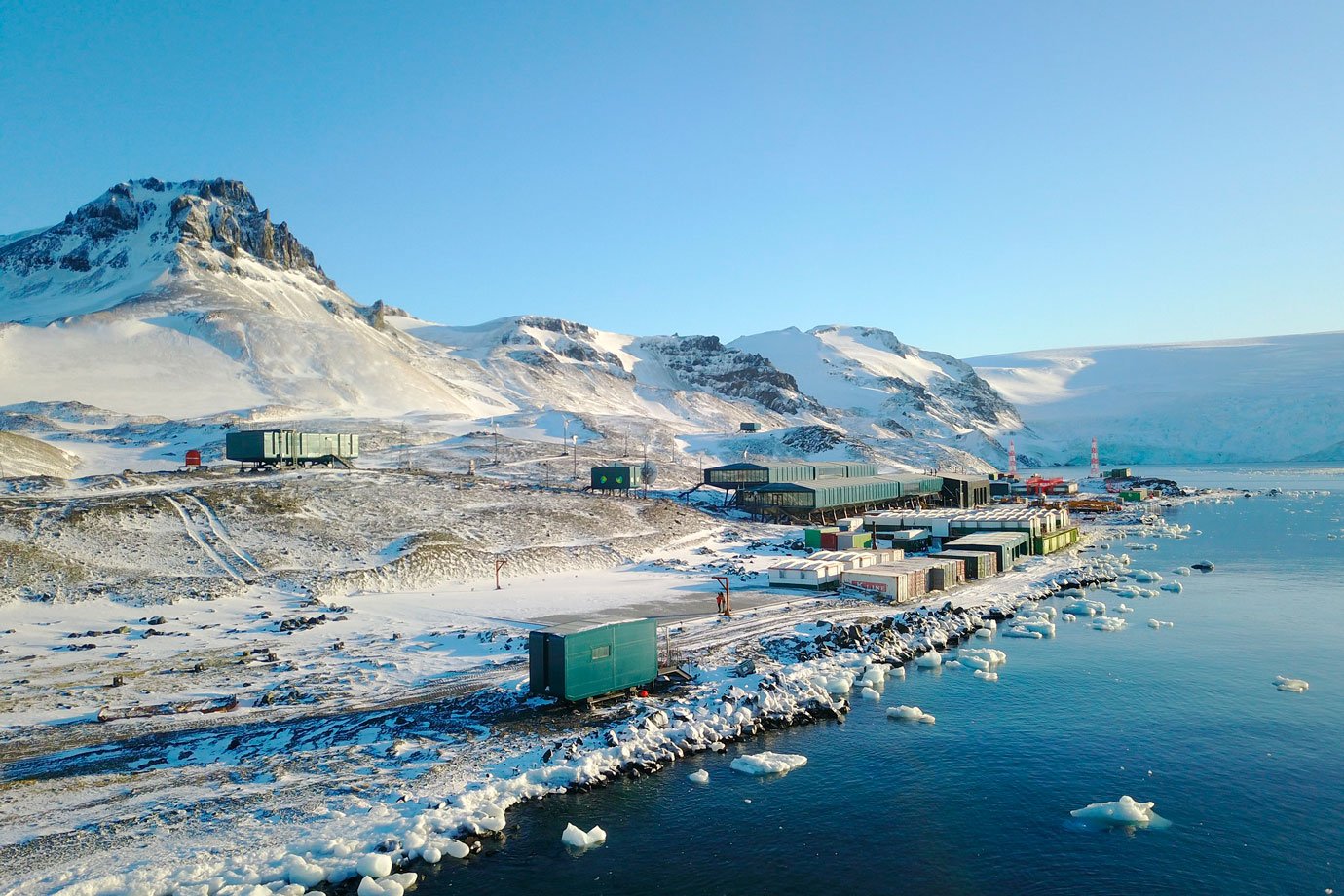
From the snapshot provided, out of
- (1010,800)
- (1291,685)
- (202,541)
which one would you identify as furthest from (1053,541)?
(202,541)

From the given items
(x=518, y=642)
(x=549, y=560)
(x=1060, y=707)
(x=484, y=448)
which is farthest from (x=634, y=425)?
(x=1060, y=707)

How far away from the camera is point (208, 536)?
175ft

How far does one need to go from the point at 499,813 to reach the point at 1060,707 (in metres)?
21.7

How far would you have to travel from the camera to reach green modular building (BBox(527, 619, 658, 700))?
29.7 meters

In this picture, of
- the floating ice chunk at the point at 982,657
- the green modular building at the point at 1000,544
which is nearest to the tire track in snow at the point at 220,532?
the floating ice chunk at the point at 982,657

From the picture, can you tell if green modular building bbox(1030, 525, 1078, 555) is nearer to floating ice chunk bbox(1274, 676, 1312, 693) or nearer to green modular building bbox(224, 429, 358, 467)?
floating ice chunk bbox(1274, 676, 1312, 693)

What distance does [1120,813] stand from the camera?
22.7 m

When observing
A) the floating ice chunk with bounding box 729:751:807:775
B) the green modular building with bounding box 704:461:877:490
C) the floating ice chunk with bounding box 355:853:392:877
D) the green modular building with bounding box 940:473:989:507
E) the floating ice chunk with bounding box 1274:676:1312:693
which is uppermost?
the green modular building with bounding box 704:461:877:490

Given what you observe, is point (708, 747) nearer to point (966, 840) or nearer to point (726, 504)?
point (966, 840)

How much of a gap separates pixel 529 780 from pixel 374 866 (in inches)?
215

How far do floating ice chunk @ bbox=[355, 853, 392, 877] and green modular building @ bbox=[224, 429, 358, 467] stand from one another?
2503 inches

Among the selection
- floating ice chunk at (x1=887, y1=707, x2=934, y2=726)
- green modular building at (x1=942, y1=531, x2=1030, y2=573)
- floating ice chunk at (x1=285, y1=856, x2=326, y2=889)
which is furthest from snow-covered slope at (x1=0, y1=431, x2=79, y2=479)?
green modular building at (x1=942, y1=531, x2=1030, y2=573)

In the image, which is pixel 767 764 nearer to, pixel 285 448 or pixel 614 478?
pixel 614 478

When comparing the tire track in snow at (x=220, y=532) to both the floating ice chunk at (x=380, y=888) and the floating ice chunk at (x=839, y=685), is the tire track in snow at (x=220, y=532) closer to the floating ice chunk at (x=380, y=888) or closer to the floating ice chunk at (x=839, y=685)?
the floating ice chunk at (x=839, y=685)
